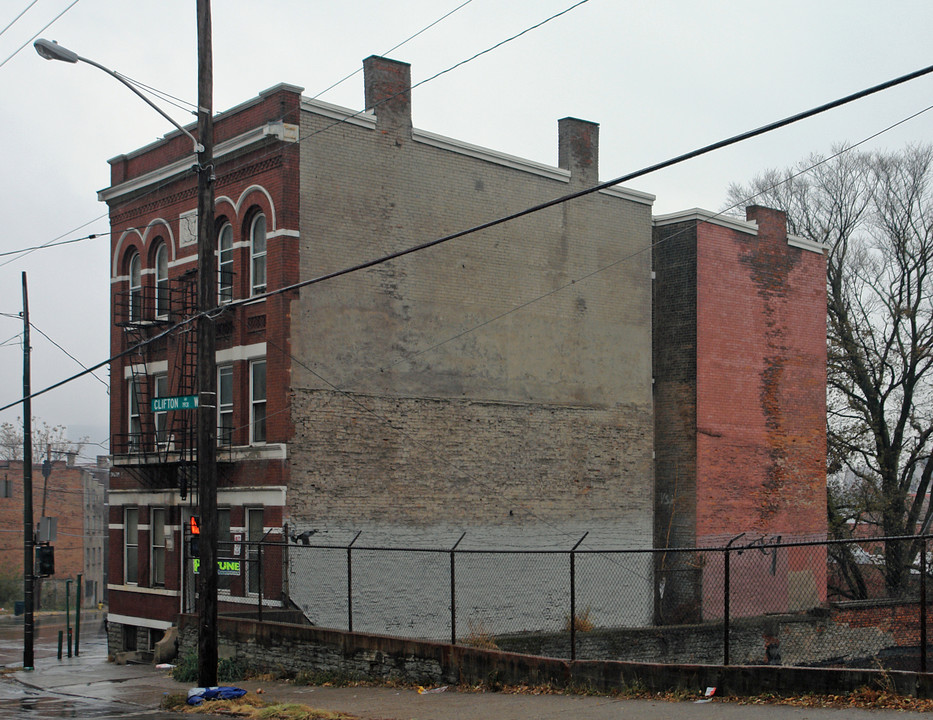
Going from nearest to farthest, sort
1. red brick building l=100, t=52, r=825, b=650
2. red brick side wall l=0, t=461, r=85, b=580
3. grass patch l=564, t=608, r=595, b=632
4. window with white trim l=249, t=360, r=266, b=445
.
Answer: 1. red brick building l=100, t=52, r=825, b=650
2. window with white trim l=249, t=360, r=266, b=445
3. grass patch l=564, t=608, r=595, b=632
4. red brick side wall l=0, t=461, r=85, b=580

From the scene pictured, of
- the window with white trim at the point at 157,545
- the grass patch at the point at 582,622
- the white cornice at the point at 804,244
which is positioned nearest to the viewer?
the grass patch at the point at 582,622

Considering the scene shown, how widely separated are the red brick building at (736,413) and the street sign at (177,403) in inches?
669

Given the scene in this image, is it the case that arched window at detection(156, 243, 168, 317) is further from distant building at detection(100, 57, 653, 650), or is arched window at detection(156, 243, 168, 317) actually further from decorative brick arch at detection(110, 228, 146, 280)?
decorative brick arch at detection(110, 228, 146, 280)

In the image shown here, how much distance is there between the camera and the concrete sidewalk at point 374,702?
41.0 feet

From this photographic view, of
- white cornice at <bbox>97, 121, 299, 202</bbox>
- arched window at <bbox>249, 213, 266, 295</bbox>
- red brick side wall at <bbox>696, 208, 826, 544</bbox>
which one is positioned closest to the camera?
white cornice at <bbox>97, 121, 299, 202</bbox>

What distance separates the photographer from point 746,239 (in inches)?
1293

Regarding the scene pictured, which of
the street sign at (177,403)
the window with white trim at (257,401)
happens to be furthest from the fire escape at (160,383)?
the street sign at (177,403)

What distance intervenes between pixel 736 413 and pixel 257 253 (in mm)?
15168

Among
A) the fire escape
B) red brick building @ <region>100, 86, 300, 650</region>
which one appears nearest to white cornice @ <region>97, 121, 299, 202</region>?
red brick building @ <region>100, 86, 300, 650</region>

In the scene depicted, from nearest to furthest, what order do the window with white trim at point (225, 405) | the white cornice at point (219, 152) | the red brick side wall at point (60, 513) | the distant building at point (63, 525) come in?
the white cornice at point (219, 152), the window with white trim at point (225, 405), the distant building at point (63, 525), the red brick side wall at point (60, 513)

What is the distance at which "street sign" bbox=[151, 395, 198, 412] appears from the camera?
698 inches

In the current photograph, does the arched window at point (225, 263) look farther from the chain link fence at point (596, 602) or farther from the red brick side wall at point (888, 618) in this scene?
the red brick side wall at point (888, 618)

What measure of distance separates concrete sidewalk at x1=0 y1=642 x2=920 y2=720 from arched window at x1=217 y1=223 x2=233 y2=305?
8.92 meters

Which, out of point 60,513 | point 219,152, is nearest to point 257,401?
Result: point 219,152
